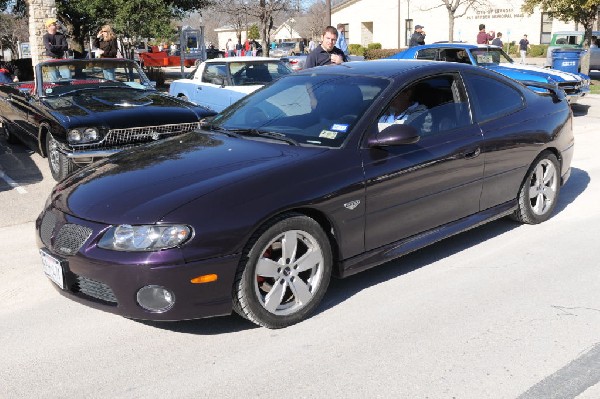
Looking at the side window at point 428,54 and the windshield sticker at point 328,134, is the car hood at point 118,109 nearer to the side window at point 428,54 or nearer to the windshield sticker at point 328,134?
the windshield sticker at point 328,134

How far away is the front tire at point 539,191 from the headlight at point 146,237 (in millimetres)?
3394

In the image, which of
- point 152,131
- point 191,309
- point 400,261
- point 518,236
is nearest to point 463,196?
point 400,261

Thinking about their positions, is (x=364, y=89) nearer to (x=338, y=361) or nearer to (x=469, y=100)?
(x=469, y=100)

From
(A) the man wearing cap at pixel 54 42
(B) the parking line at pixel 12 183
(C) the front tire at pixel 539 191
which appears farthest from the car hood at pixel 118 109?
(A) the man wearing cap at pixel 54 42

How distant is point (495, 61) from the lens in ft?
45.7

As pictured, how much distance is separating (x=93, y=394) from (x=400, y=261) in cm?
268

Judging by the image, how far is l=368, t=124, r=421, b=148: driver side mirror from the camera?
4363mm

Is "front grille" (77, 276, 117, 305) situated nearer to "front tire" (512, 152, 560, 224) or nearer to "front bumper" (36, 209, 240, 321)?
"front bumper" (36, 209, 240, 321)

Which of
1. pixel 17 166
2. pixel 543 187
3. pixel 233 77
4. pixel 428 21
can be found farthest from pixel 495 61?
pixel 428 21

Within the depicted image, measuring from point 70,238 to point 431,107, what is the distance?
2779 mm

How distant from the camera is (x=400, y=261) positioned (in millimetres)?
5219

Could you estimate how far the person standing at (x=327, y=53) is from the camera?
9023mm

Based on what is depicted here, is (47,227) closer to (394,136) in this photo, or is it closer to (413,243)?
(394,136)

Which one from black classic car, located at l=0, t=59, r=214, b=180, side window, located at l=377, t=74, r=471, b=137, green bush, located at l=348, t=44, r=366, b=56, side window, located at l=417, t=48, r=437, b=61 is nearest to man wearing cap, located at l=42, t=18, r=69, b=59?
black classic car, located at l=0, t=59, r=214, b=180
